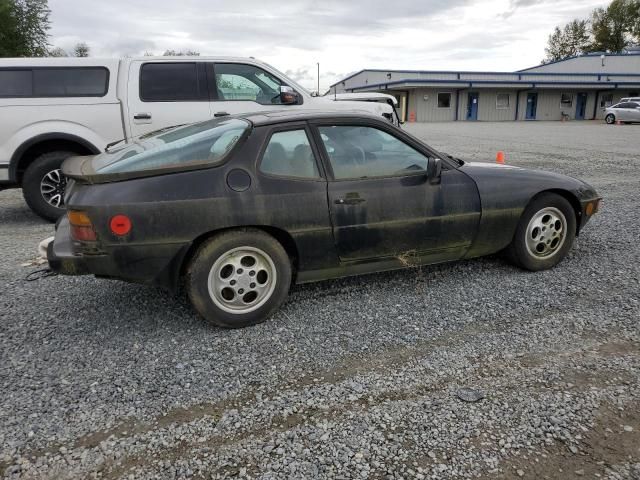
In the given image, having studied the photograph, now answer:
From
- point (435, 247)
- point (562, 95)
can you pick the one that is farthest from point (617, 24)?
point (435, 247)

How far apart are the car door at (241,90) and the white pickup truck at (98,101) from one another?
0.01 metres

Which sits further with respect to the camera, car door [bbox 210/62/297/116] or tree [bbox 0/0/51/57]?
tree [bbox 0/0/51/57]

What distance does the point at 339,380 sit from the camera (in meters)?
2.87

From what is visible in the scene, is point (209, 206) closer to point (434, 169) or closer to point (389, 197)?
point (389, 197)

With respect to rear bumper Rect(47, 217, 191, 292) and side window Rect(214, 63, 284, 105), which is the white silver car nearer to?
side window Rect(214, 63, 284, 105)

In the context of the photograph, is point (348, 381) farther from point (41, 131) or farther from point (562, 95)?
point (562, 95)

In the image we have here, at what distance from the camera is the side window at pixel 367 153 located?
371 cm

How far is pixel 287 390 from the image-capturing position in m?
2.78

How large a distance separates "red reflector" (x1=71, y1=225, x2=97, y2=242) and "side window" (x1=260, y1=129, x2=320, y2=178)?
1169 mm

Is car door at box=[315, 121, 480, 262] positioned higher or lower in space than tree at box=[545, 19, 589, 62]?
lower

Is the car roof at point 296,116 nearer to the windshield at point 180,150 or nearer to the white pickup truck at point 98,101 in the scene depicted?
the windshield at point 180,150

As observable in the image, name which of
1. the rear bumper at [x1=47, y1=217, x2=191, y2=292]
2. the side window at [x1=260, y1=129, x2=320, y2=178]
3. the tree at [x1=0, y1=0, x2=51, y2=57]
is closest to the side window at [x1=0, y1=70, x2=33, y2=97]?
the rear bumper at [x1=47, y1=217, x2=191, y2=292]

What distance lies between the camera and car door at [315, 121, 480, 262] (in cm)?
366

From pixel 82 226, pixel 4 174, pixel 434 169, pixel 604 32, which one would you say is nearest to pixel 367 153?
pixel 434 169
